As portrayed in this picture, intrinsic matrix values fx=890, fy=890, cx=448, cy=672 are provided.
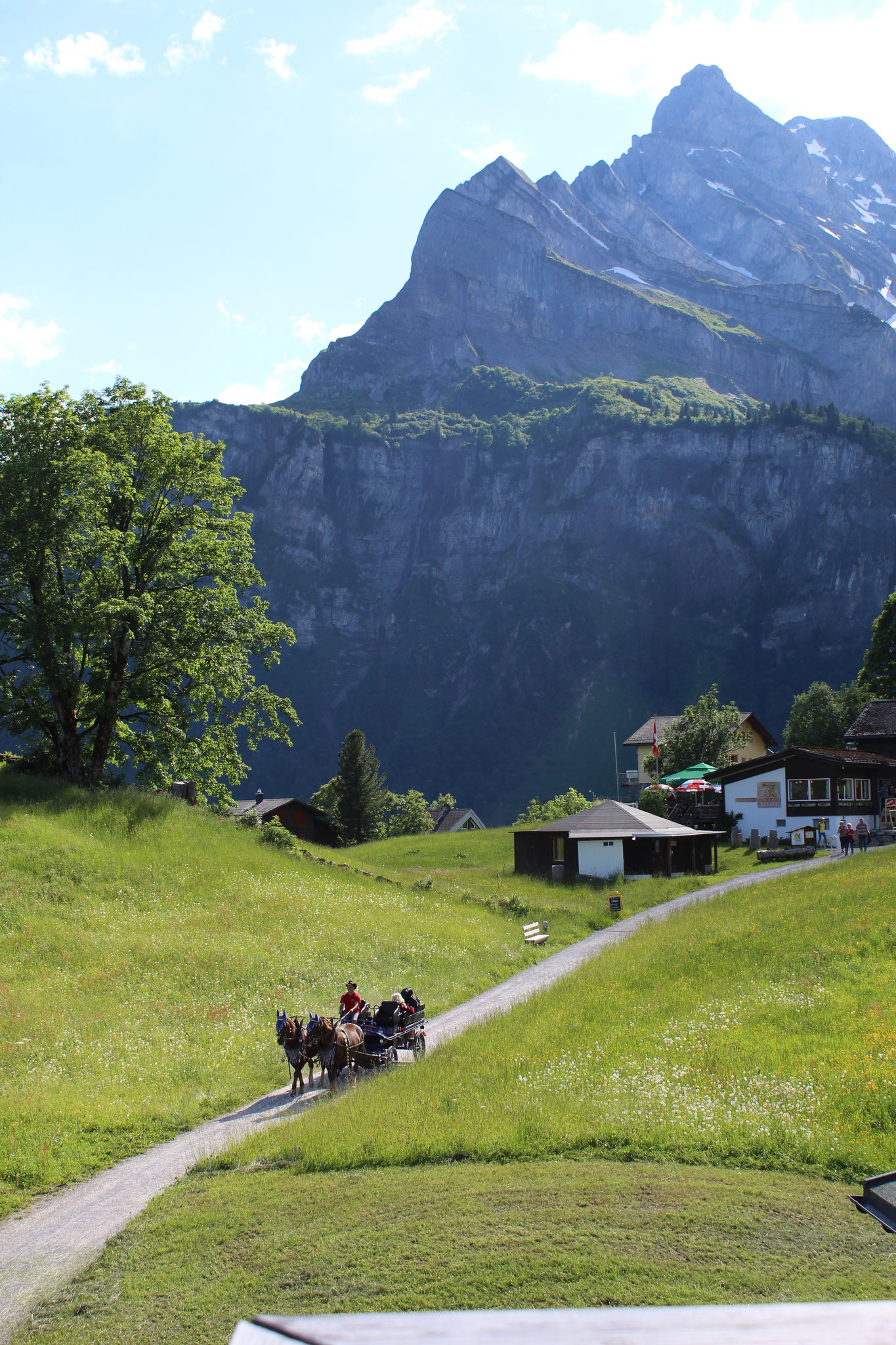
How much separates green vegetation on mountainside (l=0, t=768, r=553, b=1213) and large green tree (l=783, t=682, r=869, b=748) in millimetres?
57059

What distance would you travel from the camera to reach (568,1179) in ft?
34.8

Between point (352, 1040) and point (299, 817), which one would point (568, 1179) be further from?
point (299, 817)

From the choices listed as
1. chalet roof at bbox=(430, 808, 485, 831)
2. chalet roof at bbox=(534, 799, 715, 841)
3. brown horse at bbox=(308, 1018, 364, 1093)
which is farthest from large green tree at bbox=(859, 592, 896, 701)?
brown horse at bbox=(308, 1018, 364, 1093)

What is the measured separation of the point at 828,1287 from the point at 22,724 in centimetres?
3140

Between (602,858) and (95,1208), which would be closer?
(95,1208)

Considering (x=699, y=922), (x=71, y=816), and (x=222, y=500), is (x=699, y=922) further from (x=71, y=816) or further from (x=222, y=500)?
(x=222, y=500)

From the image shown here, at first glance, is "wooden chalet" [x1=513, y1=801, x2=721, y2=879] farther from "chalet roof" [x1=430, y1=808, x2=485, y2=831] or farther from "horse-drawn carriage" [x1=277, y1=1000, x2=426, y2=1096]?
"chalet roof" [x1=430, y1=808, x2=485, y2=831]

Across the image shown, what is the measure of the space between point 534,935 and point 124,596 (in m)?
20.4

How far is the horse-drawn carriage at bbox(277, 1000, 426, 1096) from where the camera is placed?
1772 centimetres

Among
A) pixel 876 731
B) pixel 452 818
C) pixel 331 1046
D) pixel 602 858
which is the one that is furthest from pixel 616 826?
pixel 452 818

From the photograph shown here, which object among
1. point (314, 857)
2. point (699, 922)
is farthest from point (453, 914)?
point (699, 922)

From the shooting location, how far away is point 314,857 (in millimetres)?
39406

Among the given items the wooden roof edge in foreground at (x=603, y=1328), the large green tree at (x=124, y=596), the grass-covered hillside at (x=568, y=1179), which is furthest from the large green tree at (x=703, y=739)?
the wooden roof edge in foreground at (x=603, y=1328)

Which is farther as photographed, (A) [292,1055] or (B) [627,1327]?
(A) [292,1055]
